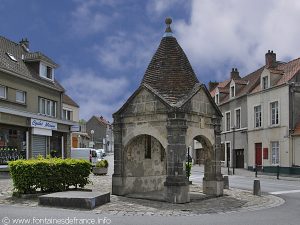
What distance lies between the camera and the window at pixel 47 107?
3144 cm

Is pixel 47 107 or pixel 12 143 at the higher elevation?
pixel 47 107

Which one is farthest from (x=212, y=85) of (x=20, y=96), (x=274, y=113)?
(x=20, y=96)

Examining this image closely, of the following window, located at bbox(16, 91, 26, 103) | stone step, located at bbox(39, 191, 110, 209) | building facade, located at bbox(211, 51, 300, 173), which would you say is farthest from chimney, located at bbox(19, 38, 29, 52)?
stone step, located at bbox(39, 191, 110, 209)

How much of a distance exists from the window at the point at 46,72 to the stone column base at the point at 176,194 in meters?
20.6

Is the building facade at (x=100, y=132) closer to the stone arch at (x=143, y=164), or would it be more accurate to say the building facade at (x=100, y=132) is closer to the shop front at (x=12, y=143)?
the shop front at (x=12, y=143)

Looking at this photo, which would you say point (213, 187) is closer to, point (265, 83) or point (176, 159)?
point (176, 159)

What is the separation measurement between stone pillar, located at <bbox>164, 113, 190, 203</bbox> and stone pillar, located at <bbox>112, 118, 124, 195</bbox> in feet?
7.25

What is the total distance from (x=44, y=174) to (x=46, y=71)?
1962cm

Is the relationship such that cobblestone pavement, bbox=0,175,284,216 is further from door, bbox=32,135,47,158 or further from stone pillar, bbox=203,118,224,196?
door, bbox=32,135,47,158

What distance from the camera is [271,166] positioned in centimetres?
3559

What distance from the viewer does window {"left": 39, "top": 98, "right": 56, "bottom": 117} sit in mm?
31438

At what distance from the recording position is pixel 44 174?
1462 centimetres

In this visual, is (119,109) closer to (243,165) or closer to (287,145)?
(287,145)

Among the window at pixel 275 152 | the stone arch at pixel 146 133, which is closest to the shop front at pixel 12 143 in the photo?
the stone arch at pixel 146 133
